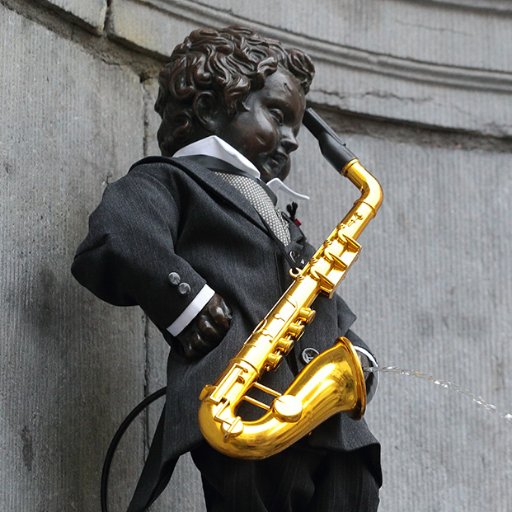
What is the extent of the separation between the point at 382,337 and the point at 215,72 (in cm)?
83

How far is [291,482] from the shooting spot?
2.65m

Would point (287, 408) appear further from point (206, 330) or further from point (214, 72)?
point (214, 72)

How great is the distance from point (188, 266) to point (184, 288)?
0.05 m

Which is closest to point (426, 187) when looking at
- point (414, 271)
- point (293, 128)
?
point (414, 271)

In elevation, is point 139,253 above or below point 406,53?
above

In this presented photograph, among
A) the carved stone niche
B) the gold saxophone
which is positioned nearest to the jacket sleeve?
the gold saxophone

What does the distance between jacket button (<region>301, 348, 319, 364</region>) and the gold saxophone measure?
37mm

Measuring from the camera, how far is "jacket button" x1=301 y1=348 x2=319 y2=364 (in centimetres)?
271

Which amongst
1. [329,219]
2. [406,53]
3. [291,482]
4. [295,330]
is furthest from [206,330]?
[406,53]

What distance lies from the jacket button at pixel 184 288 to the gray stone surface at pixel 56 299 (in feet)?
1.37

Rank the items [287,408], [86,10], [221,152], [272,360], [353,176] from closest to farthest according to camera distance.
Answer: [287,408] → [272,360] → [221,152] → [353,176] → [86,10]

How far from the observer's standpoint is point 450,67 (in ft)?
12.6

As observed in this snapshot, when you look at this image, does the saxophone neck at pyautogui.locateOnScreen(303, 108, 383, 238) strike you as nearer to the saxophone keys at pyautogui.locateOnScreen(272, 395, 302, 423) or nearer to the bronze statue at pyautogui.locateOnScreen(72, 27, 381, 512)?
the bronze statue at pyautogui.locateOnScreen(72, 27, 381, 512)

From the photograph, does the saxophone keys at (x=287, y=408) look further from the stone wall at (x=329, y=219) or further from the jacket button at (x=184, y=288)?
the stone wall at (x=329, y=219)
